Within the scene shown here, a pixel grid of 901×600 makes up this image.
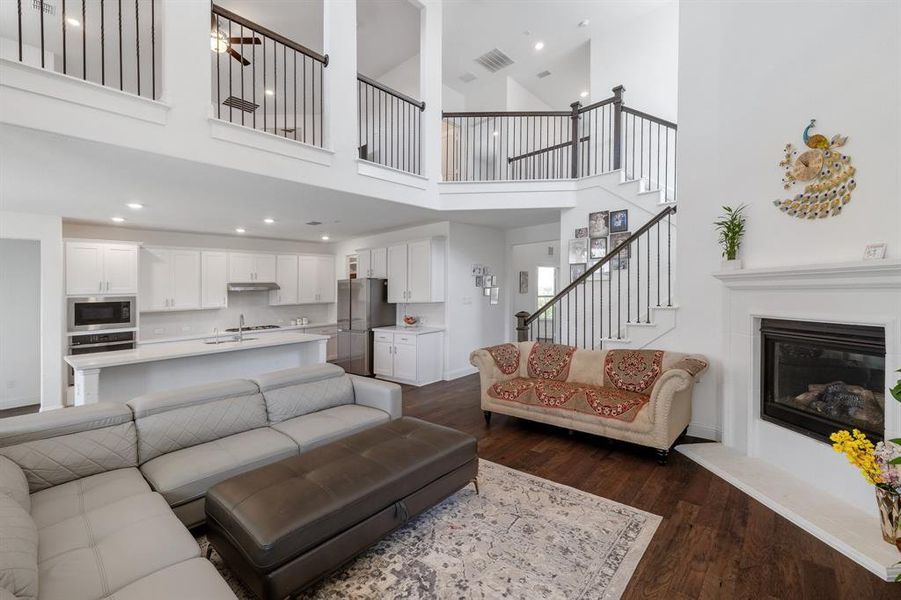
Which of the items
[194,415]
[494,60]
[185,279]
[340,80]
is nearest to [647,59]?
[494,60]

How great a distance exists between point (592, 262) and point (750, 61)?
2496mm

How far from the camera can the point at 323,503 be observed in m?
1.80

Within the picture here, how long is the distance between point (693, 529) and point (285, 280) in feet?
24.5

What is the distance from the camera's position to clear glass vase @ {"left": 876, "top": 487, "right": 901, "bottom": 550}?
1.64 m

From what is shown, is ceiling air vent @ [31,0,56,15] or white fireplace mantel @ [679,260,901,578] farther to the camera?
ceiling air vent @ [31,0,56,15]

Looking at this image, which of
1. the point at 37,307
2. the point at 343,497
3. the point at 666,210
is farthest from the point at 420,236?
the point at 37,307

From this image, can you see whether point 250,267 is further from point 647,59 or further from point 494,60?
point 647,59

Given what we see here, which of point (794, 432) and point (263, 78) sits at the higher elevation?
point (263, 78)

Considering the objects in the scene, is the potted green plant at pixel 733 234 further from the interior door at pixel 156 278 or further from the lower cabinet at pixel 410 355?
the interior door at pixel 156 278

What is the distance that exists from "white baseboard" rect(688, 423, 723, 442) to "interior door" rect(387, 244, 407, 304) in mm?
4411

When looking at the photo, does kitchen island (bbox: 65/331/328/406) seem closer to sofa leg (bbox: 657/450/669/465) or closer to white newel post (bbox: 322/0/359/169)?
white newel post (bbox: 322/0/359/169)

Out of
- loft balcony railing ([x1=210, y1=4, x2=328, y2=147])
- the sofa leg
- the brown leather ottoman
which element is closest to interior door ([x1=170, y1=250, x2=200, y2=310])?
loft balcony railing ([x1=210, y1=4, x2=328, y2=147])

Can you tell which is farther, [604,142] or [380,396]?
[604,142]

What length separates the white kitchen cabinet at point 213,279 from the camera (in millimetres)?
6574
